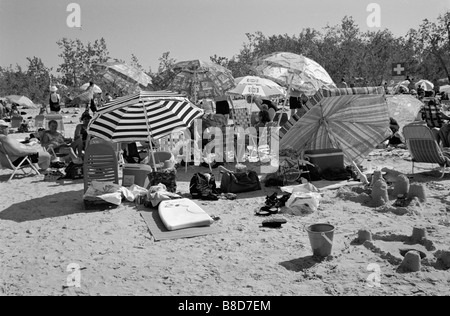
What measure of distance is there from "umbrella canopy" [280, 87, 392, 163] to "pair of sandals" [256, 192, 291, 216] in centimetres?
201

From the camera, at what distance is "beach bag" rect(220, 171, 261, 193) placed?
7816 millimetres

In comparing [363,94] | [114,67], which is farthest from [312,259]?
[114,67]

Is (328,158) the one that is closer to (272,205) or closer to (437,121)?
(272,205)

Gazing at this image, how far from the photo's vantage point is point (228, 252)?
197 inches

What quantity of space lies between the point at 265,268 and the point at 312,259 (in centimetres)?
56

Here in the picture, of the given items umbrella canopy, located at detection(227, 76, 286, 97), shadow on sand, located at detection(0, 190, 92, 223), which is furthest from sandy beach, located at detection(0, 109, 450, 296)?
umbrella canopy, located at detection(227, 76, 286, 97)

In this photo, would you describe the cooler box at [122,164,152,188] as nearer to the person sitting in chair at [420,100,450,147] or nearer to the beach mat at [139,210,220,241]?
the beach mat at [139,210,220,241]

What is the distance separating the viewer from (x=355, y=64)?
29.0m

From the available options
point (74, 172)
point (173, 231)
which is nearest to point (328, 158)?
point (173, 231)

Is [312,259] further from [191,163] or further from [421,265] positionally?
Answer: [191,163]

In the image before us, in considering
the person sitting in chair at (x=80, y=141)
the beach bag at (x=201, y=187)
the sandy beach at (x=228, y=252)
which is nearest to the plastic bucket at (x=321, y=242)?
the sandy beach at (x=228, y=252)

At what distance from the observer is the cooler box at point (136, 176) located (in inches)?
309

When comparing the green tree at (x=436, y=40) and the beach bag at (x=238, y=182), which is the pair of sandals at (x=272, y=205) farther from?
the green tree at (x=436, y=40)

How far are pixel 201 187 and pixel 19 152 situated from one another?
4.06 metres
